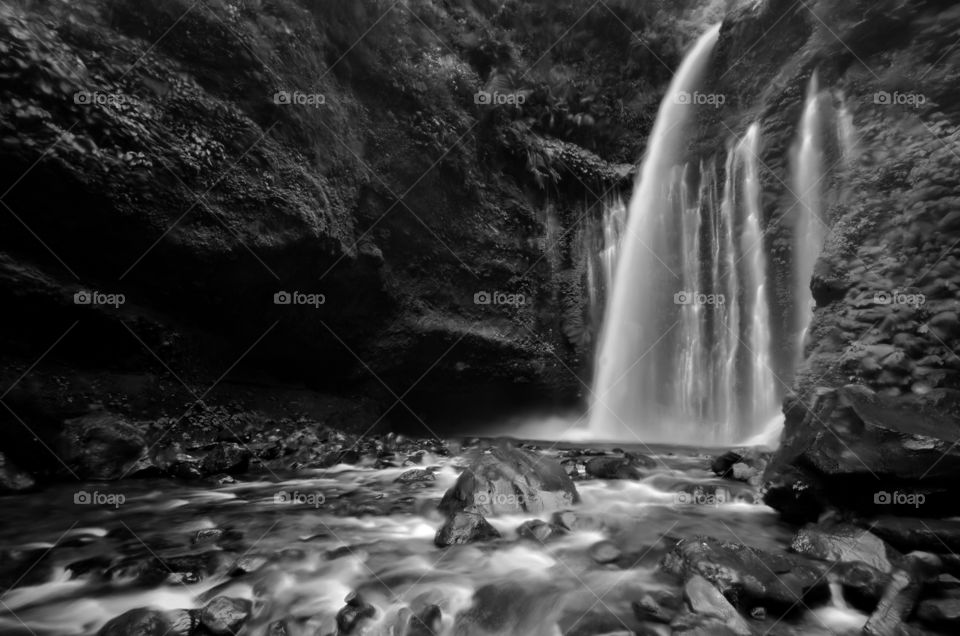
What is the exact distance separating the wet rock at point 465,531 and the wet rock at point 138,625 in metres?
2.21

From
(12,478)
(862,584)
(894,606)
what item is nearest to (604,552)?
(862,584)

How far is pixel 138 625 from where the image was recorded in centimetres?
276

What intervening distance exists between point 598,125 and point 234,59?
1201 centimetres

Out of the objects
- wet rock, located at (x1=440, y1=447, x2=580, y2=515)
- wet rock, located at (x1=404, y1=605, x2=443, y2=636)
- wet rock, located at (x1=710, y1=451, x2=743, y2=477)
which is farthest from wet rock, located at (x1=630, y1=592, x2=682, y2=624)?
wet rock, located at (x1=710, y1=451, x2=743, y2=477)

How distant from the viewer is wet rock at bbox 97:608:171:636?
107 inches

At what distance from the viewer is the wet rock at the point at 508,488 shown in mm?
5113

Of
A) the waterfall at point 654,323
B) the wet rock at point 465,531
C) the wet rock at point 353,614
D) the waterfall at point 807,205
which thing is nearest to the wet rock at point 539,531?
the wet rock at point 465,531

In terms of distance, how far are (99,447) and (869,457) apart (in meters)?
9.62

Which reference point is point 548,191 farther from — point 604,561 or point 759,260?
point 604,561

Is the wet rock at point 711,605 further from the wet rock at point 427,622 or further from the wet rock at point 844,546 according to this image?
the wet rock at point 427,622

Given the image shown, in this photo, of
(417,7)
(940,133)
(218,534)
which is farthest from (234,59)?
(940,133)

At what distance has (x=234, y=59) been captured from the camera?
329 inches

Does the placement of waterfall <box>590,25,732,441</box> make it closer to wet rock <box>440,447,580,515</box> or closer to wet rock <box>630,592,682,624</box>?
wet rock <box>440,447,580,515</box>

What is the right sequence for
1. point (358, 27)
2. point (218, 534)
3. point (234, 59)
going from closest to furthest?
point (218, 534) < point (234, 59) < point (358, 27)
